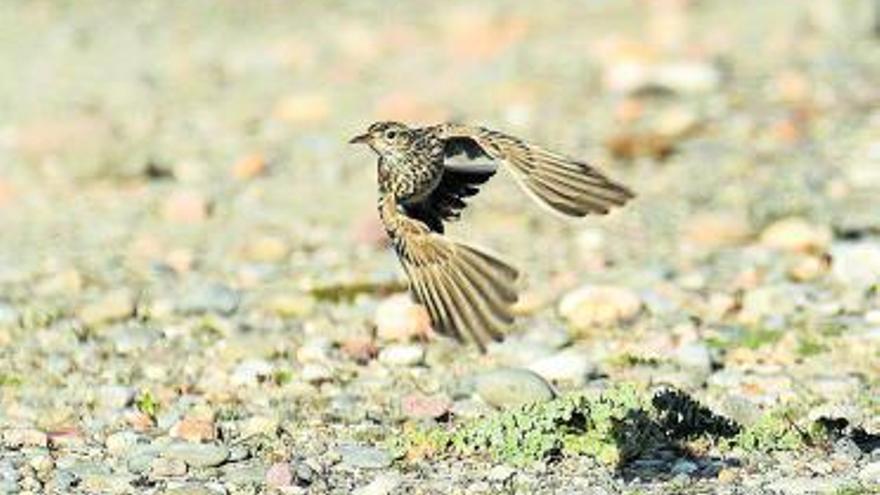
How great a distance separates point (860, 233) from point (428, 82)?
20.4 feet

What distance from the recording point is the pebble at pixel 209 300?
10969mm

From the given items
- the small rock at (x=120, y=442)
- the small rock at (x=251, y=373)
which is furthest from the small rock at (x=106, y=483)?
the small rock at (x=251, y=373)

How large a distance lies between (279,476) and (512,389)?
4.86 feet

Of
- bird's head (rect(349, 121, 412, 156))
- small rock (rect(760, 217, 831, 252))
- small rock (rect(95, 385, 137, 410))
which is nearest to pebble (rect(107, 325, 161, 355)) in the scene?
small rock (rect(95, 385, 137, 410))

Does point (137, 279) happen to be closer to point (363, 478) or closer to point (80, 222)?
point (80, 222)

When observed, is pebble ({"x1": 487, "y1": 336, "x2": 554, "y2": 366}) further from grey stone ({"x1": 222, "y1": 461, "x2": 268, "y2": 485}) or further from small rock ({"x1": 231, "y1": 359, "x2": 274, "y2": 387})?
grey stone ({"x1": 222, "y1": 461, "x2": 268, "y2": 485})

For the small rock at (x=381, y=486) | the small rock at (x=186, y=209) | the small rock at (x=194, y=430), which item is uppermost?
the small rock at (x=186, y=209)

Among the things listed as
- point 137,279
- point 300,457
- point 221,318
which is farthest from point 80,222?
point 300,457

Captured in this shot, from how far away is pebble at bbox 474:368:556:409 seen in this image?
8.98 metres

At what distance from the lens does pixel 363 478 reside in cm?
797

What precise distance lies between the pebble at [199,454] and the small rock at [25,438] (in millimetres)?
514

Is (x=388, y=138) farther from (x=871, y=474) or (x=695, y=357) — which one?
(x=695, y=357)

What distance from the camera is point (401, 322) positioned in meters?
10.3

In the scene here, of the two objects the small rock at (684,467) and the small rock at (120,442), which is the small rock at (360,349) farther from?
the small rock at (684,467)
